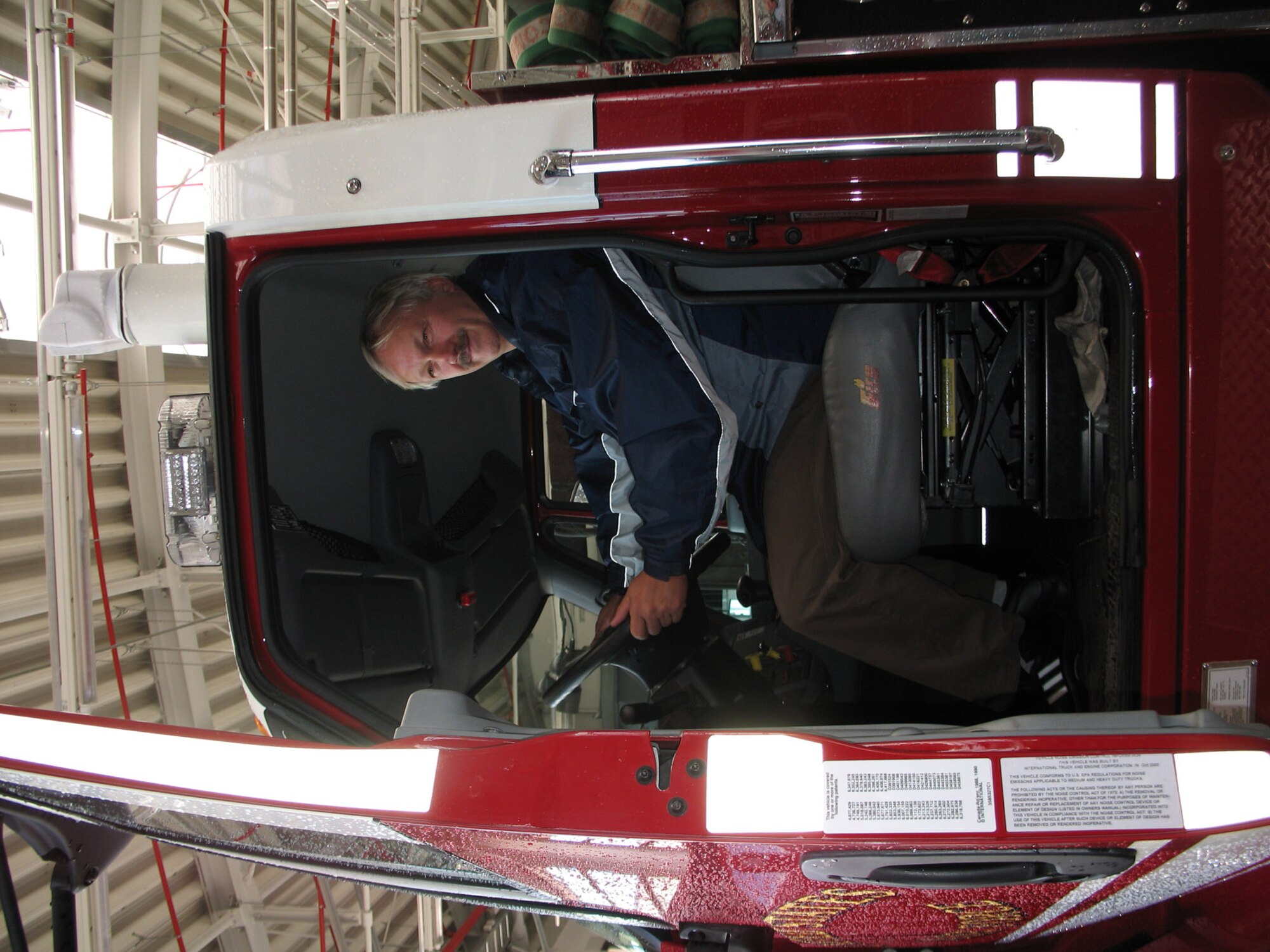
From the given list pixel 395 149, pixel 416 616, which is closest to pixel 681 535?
pixel 416 616

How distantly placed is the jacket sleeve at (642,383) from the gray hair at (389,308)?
1.01 ft

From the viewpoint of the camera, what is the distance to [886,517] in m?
1.54

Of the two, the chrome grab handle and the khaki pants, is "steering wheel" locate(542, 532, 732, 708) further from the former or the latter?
the chrome grab handle

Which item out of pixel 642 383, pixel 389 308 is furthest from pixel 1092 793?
pixel 389 308

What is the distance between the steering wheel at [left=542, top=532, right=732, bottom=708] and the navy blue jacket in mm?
199

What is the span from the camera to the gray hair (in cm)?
188

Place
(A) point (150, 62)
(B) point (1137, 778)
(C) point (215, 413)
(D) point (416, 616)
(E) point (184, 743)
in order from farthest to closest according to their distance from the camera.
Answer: (A) point (150, 62) → (D) point (416, 616) → (C) point (215, 413) → (E) point (184, 743) → (B) point (1137, 778)

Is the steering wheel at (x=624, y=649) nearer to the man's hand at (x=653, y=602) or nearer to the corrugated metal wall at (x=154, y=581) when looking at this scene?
the man's hand at (x=653, y=602)

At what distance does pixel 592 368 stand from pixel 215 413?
76 cm

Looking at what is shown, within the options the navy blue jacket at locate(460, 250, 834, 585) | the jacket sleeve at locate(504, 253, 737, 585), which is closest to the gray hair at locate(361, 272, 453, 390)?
the navy blue jacket at locate(460, 250, 834, 585)

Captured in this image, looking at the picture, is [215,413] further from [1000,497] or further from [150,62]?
[150,62]

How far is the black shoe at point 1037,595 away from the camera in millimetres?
1719

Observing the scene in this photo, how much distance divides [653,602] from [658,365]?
0.60m

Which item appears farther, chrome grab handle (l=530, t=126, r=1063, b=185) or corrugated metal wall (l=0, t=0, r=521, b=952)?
corrugated metal wall (l=0, t=0, r=521, b=952)
